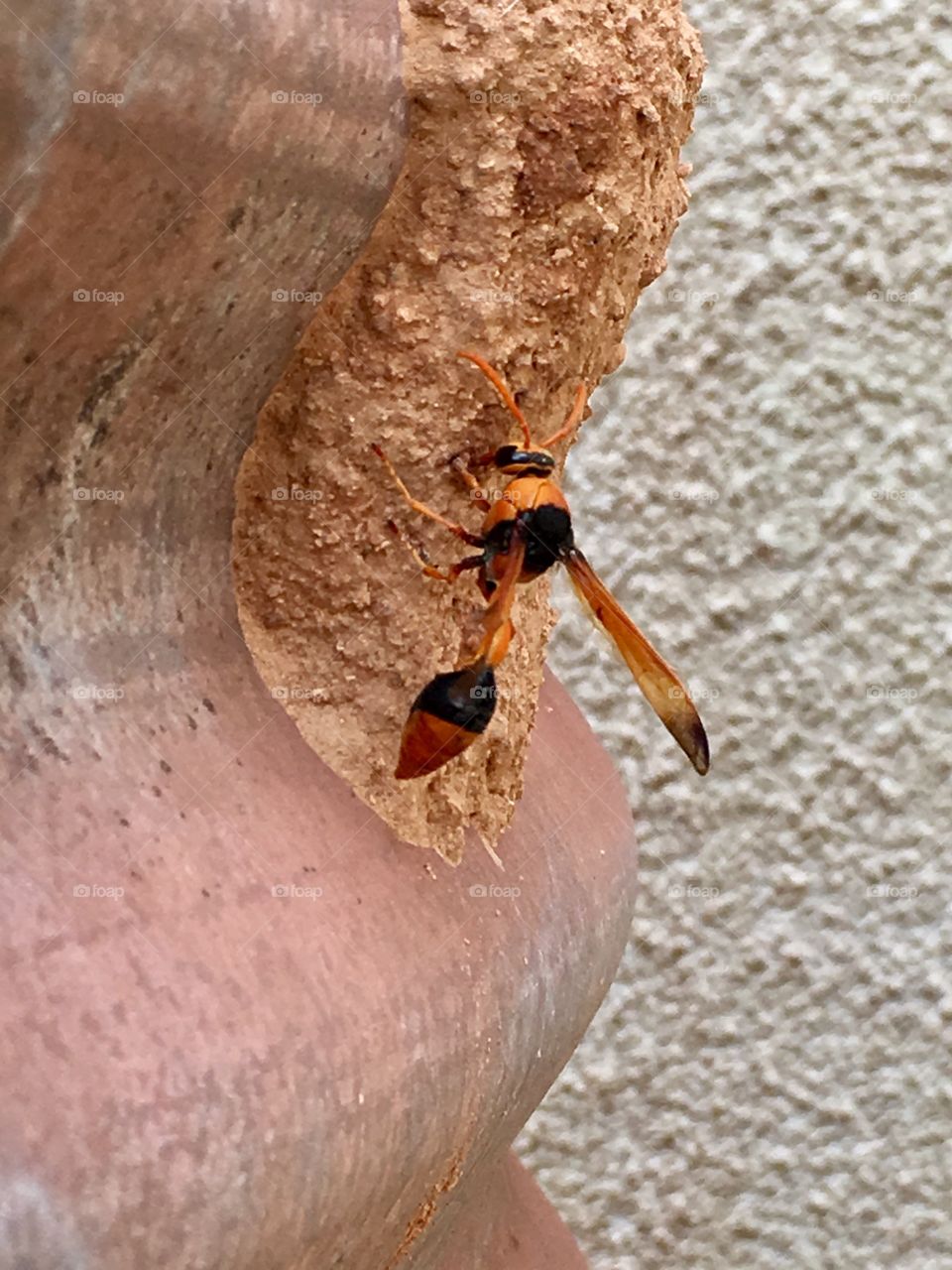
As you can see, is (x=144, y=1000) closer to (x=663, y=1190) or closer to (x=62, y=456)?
(x=62, y=456)

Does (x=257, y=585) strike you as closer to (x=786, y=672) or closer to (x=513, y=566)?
(x=513, y=566)

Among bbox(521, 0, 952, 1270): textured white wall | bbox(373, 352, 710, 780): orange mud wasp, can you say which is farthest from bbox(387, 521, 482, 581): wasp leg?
bbox(521, 0, 952, 1270): textured white wall

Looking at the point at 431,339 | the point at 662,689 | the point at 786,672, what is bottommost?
the point at 786,672

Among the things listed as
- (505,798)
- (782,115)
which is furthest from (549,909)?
(782,115)

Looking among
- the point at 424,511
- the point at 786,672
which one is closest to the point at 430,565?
the point at 424,511

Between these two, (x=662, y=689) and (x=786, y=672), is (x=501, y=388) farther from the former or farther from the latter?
(x=786, y=672)

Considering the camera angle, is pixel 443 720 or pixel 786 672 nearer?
→ pixel 443 720

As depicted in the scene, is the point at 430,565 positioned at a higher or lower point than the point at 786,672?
higher
